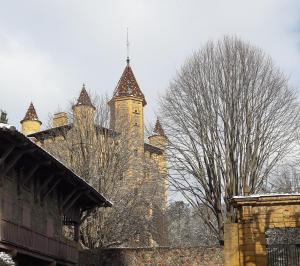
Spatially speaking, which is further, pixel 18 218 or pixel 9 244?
pixel 18 218

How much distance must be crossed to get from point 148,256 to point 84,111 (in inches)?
397

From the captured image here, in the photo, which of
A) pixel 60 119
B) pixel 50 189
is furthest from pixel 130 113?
pixel 50 189

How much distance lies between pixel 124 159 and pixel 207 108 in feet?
22.8

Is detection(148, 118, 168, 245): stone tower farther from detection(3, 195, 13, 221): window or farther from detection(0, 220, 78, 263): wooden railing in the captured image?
detection(3, 195, 13, 221): window

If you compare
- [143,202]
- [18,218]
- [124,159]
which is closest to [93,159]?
[124,159]

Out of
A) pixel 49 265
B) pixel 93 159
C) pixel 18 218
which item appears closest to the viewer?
pixel 18 218

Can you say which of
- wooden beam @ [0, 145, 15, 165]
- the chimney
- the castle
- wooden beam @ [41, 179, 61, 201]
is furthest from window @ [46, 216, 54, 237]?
the chimney

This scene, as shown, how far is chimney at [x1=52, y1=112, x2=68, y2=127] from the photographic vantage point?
127 feet

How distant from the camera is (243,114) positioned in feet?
91.0

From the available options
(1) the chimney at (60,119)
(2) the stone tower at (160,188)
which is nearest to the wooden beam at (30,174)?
(2) the stone tower at (160,188)

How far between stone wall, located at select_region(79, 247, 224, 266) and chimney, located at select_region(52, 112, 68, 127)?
1263 centimetres

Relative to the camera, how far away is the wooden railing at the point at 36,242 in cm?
1719

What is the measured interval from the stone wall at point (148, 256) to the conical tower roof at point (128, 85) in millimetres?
25341

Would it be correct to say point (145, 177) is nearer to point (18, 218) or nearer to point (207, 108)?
point (207, 108)
